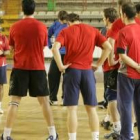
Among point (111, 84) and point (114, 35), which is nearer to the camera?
point (114, 35)

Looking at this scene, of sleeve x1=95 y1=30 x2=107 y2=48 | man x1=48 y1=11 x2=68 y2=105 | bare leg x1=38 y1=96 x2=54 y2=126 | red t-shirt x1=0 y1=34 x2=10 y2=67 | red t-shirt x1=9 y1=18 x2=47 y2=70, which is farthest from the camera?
man x1=48 y1=11 x2=68 y2=105

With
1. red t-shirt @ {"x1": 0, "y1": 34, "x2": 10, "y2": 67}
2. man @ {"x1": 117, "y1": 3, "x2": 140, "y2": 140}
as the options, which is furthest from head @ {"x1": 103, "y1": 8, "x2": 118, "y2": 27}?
red t-shirt @ {"x1": 0, "y1": 34, "x2": 10, "y2": 67}

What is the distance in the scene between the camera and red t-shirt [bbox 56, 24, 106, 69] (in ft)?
11.8

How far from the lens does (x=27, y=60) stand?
3.90 m

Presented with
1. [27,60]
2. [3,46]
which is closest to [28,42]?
[27,60]

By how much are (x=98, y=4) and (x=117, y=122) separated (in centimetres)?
1032

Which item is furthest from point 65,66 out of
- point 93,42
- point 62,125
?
point 62,125

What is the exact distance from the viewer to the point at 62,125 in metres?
5.02

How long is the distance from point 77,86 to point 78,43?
428mm

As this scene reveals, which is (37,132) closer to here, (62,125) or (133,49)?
(62,125)

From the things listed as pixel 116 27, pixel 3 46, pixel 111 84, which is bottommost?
pixel 111 84

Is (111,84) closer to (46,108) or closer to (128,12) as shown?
(46,108)

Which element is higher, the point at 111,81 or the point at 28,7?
the point at 28,7

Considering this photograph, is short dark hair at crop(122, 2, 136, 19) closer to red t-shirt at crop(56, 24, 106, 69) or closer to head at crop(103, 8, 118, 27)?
red t-shirt at crop(56, 24, 106, 69)
